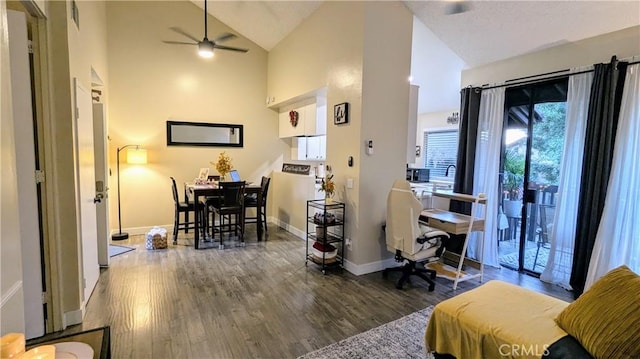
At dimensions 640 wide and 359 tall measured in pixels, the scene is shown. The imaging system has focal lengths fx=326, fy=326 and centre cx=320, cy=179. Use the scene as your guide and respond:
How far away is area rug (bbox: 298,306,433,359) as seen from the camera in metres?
2.31

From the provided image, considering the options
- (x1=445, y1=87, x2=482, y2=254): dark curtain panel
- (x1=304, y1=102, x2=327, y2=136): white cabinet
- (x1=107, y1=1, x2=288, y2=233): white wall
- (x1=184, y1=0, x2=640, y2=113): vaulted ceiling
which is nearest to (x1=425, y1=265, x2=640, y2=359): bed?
(x1=184, y1=0, x2=640, y2=113): vaulted ceiling

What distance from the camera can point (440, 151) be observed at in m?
7.52

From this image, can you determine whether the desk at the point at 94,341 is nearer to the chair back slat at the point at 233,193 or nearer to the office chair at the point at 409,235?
the office chair at the point at 409,235

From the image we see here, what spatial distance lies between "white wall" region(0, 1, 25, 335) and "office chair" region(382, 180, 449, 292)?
2887 mm

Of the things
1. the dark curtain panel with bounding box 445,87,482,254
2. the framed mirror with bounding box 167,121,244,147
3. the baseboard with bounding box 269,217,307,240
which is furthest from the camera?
the framed mirror with bounding box 167,121,244,147

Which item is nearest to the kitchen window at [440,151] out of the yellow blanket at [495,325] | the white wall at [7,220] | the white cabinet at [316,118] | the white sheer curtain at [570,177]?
the white cabinet at [316,118]

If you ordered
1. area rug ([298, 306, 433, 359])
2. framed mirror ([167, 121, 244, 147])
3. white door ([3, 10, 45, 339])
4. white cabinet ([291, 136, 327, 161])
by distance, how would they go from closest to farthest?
1. white door ([3, 10, 45, 339])
2. area rug ([298, 306, 433, 359])
3. white cabinet ([291, 136, 327, 161])
4. framed mirror ([167, 121, 244, 147])

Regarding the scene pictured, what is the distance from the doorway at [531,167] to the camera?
12.3ft

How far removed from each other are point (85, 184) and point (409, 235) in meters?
3.10

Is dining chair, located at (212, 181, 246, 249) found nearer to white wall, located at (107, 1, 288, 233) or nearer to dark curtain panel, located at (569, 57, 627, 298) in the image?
white wall, located at (107, 1, 288, 233)

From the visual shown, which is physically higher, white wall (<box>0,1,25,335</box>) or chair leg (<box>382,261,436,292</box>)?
white wall (<box>0,1,25,335</box>)

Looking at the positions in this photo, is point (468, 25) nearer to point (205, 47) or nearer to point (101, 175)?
point (205, 47)

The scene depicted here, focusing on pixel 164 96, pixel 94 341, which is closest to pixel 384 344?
pixel 94 341

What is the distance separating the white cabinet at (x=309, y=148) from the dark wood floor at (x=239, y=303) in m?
1.90
